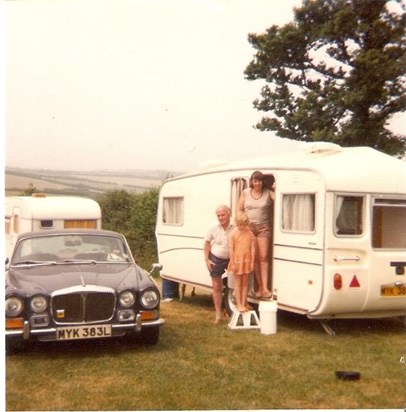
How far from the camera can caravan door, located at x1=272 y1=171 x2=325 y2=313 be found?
7148mm

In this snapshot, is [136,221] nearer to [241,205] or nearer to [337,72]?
[241,205]

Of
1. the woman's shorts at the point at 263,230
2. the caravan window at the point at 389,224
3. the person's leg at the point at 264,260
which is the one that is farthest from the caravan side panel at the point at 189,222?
the caravan window at the point at 389,224

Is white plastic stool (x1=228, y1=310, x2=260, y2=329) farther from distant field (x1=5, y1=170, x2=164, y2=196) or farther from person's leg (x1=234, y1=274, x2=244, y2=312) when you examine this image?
distant field (x1=5, y1=170, x2=164, y2=196)

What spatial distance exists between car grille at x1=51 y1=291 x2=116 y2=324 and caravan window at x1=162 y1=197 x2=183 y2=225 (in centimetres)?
395

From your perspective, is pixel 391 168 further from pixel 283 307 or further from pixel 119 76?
pixel 119 76

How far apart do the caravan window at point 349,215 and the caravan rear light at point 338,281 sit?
1.63 ft

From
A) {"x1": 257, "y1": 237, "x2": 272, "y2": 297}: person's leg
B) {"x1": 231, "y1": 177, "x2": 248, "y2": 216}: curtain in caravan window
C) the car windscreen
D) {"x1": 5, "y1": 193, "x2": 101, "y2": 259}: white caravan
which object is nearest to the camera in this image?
the car windscreen

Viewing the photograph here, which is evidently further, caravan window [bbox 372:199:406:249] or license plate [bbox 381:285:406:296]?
caravan window [bbox 372:199:406:249]

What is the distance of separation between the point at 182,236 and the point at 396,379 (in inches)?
201

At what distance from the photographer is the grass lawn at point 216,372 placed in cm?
538

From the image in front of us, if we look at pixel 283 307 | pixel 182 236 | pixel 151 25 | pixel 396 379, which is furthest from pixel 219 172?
pixel 396 379

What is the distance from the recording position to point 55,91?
275 inches

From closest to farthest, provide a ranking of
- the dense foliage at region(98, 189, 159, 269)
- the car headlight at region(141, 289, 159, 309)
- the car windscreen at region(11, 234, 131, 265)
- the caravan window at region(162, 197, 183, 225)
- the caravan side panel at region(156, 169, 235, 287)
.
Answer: the car headlight at region(141, 289, 159, 309), the car windscreen at region(11, 234, 131, 265), the caravan side panel at region(156, 169, 235, 287), the caravan window at region(162, 197, 183, 225), the dense foliage at region(98, 189, 159, 269)

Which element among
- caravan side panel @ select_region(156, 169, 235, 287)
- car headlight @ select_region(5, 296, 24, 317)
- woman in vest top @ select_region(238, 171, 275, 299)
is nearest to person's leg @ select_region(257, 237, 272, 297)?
woman in vest top @ select_region(238, 171, 275, 299)
